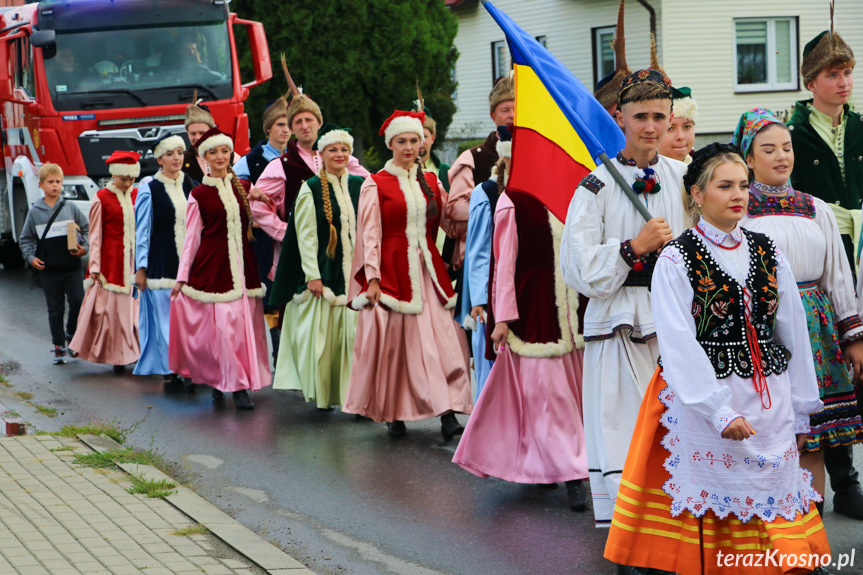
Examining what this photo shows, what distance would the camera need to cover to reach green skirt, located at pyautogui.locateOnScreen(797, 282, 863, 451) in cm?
530

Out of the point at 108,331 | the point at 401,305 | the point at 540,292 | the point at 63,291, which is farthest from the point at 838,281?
the point at 63,291

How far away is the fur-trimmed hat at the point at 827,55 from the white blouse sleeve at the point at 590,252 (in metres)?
1.68

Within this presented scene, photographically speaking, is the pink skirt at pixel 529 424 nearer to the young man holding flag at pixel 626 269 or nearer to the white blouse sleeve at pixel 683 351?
the young man holding flag at pixel 626 269

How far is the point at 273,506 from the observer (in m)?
6.50

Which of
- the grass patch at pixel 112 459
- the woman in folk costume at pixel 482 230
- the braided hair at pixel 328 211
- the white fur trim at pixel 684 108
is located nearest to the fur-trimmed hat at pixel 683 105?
the white fur trim at pixel 684 108

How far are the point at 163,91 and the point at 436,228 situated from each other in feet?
31.1

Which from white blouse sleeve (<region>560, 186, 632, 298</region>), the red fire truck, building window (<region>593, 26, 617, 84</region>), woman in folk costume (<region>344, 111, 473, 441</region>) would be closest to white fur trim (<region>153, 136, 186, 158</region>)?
woman in folk costume (<region>344, 111, 473, 441</region>)

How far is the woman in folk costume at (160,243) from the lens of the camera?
10445 millimetres

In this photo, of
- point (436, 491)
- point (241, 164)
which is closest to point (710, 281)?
point (436, 491)

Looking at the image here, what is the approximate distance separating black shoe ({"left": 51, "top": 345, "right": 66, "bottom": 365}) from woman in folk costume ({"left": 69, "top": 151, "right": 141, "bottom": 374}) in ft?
0.89

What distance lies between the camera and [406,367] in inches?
321

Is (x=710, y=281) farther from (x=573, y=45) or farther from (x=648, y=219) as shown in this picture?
(x=573, y=45)

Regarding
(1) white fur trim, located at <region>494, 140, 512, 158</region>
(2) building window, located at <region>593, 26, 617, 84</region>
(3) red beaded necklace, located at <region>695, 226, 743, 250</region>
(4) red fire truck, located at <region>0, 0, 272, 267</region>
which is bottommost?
(3) red beaded necklace, located at <region>695, 226, 743, 250</region>

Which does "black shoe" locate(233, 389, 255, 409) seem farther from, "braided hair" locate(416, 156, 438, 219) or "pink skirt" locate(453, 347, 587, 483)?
"pink skirt" locate(453, 347, 587, 483)
